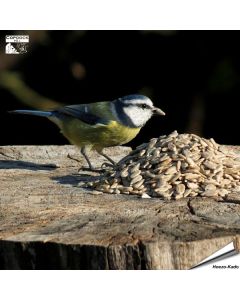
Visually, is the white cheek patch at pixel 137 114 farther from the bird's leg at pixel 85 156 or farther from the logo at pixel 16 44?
the logo at pixel 16 44

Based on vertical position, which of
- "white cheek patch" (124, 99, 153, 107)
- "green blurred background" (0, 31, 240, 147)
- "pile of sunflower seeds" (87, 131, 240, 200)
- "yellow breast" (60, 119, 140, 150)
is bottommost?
"pile of sunflower seeds" (87, 131, 240, 200)

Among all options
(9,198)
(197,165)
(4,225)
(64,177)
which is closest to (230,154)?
(197,165)

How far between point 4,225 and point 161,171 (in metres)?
0.94

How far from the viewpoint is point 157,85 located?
501 centimetres

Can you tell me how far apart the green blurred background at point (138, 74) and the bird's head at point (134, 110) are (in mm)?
959

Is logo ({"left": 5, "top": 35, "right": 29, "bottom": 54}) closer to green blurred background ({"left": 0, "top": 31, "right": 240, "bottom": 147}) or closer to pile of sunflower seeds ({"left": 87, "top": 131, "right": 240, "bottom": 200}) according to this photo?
green blurred background ({"left": 0, "top": 31, "right": 240, "bottom": 147})

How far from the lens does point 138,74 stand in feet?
16.5

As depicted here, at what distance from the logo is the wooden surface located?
1.12 meters

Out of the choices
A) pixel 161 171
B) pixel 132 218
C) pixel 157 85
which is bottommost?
pixel 132 218

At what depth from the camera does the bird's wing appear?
4.07 meters

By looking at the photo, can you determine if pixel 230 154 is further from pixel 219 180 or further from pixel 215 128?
pixel 215 128

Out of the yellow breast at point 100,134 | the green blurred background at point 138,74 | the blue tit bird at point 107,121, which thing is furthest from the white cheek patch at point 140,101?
the green blurred background at point 138,74

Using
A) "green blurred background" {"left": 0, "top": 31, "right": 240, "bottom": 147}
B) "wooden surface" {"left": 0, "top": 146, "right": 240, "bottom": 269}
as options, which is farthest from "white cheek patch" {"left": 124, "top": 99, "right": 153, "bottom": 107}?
"green blurred background" {"left": 0, "top": 31, "right": 240, "bottom": 147}

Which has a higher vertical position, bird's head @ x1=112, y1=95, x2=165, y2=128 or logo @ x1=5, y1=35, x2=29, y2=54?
logo @ x1=5, y1=35, x2=29, y2=54
